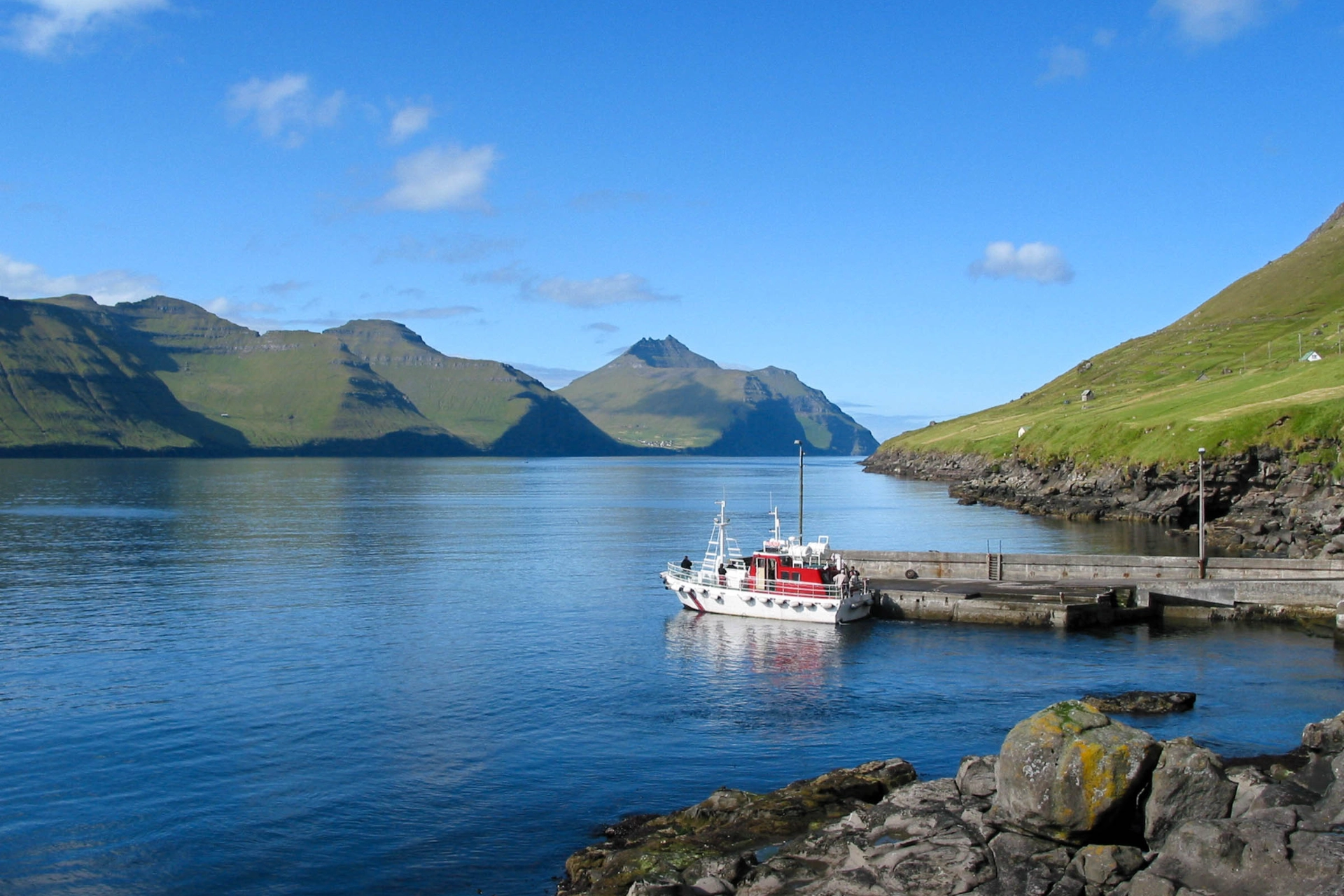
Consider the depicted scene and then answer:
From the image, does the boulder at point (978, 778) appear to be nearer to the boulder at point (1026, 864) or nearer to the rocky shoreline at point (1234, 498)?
the boulder at point (1026, 864)

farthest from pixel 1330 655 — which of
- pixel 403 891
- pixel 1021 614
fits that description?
pixel 403 891

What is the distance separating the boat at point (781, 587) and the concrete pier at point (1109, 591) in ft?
13.6

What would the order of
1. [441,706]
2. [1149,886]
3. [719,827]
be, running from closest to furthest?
[1149,886]
[719,827]
[441,706]

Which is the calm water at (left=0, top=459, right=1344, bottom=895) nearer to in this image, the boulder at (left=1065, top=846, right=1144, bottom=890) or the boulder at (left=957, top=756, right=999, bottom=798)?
the boulder at (left=957, top=756, right=999, bottom=798)

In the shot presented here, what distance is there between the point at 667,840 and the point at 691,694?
20.3m

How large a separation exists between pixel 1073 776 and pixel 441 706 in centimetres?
3072

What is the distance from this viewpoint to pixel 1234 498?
382 feet

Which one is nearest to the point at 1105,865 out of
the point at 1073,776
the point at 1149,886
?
the point at 1149,886

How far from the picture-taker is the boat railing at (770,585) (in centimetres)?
6988

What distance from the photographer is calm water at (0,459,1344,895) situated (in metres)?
32.0

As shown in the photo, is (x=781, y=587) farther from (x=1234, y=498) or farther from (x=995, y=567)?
(x=1234, y=498)

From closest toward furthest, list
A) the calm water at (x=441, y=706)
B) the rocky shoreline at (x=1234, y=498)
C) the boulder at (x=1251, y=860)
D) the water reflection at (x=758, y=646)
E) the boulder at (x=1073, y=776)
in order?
1. the boulder at (x=1251, y=860)
2. the boulder at (x=1073, y=776)
3. the calm water at (x=441, y=706)
4. the water reflection at (x=758, y=646)
5. the rocky shoreline at (x=1234, y=498)

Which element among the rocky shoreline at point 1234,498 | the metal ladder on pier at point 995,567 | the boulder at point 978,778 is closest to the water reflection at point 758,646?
the metal ladder on pier at point 995,567

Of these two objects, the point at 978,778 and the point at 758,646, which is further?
the point at 758,646
